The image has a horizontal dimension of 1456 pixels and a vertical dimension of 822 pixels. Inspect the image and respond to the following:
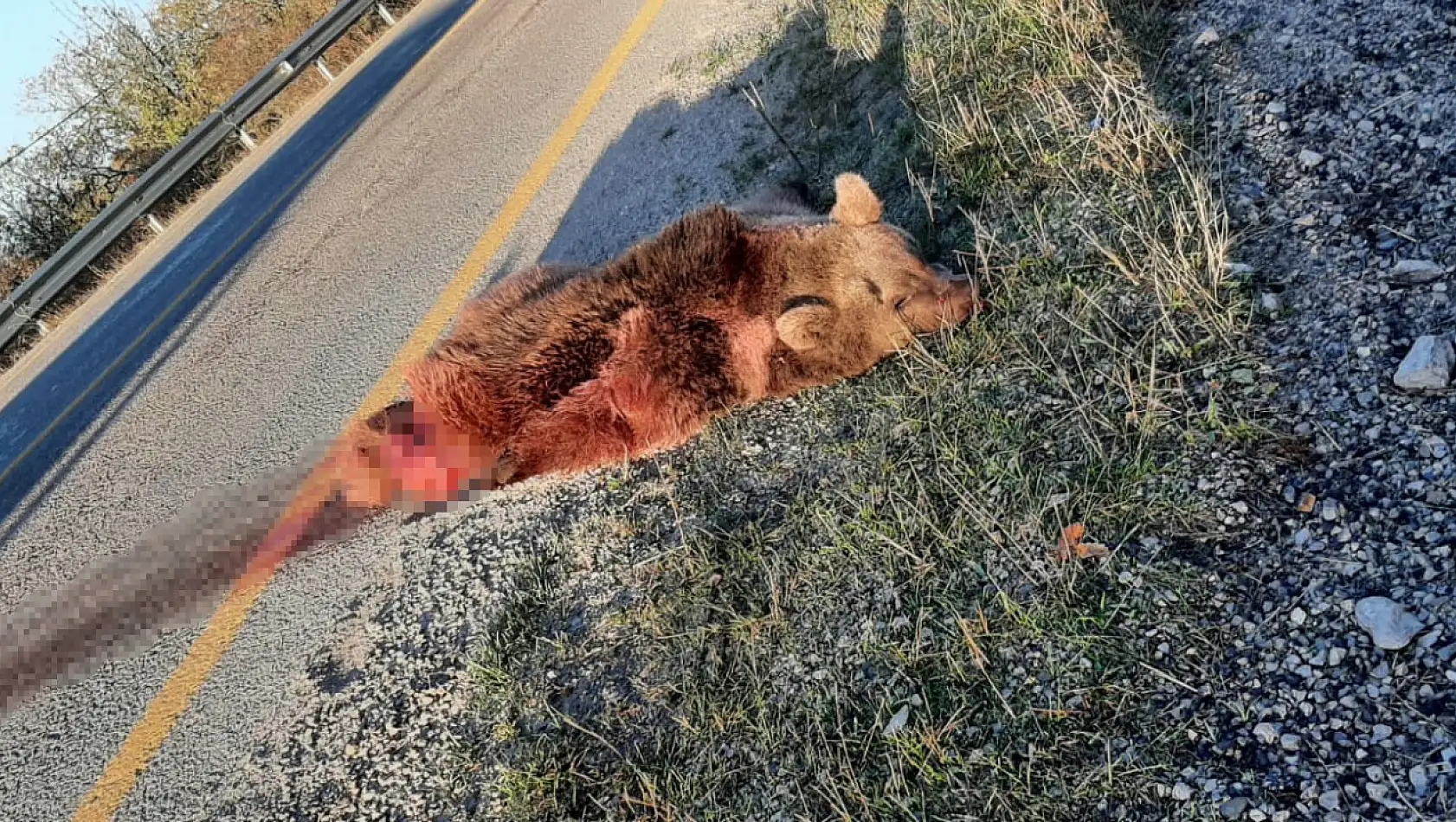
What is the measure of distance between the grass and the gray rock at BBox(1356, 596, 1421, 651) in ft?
1.31

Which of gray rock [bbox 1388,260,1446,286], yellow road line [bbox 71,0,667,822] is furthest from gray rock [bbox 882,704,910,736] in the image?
yellow road line [bbox 71,0,667,822]

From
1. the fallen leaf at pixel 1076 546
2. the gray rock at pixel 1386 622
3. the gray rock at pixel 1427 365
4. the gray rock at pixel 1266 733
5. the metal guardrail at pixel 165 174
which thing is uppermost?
the metal guardrail at pixel 165 174

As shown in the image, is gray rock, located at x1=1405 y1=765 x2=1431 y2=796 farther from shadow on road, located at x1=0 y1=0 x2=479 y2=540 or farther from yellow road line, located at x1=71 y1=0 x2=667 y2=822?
shadow on road, located at x1=0 y1=0 x2=479 y2=540

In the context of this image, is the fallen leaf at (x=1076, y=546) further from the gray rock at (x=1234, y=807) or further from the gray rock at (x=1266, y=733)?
the gray rock at (x=1234, y=807)

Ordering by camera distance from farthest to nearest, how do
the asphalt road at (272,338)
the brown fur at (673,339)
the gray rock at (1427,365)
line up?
the asphalt road at (272,338) < the brown fur at (673,339) < the gray rock at (1427,365)

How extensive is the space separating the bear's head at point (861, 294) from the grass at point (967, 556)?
15 cm

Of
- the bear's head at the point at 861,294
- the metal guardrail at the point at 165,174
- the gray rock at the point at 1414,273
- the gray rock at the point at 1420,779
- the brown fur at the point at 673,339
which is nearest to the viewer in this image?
the gray rock at the point at 1420,779

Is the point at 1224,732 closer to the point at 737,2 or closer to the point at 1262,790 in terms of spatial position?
the point at 1262,790

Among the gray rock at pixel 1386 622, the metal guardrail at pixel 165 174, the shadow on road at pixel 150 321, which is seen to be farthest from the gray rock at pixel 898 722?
the metal guardrail at pixel 165 174

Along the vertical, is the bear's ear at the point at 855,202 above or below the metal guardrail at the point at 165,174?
below

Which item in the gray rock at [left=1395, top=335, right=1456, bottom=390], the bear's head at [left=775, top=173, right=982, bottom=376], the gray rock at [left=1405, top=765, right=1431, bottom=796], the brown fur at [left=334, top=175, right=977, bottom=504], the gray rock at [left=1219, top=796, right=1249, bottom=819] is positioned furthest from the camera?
the bear's head at [left=775, top=173, right=982, bottom=376]

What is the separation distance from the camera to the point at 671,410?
422 centimetres

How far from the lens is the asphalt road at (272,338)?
4.46 m

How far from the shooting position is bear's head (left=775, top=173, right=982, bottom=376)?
4262 mm
